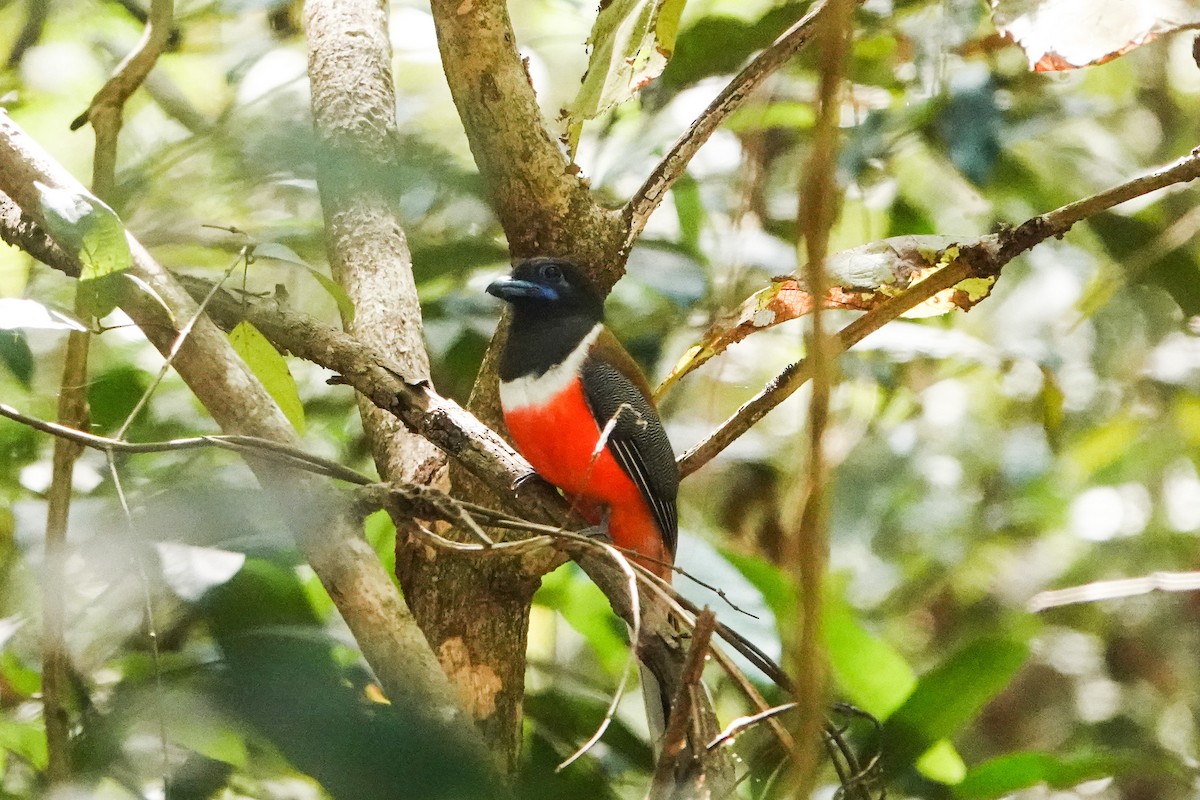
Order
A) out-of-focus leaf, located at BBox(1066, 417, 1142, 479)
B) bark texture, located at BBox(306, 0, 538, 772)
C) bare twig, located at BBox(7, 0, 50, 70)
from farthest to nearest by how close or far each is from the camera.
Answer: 1. out-of-focus leaf, located at BBox(1066, 417, 1142, 479)
2. bare twig, located at BBox(7, 0, 50, 70)
3. bark texture, located at BBox(306, 0, 538, 772)

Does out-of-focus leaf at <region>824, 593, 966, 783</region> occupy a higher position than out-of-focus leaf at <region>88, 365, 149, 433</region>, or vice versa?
out-of-focus leaf at <region>88, 365, 149, 433</region>

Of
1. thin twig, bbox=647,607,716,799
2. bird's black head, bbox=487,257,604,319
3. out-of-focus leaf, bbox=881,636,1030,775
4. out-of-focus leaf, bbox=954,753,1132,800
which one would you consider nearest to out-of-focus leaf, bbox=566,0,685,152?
thin twig, bbox=647,607,716,799

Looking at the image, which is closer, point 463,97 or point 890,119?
point 463,97

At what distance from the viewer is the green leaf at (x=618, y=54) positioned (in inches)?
59.0

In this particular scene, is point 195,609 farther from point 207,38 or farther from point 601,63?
point 207,38

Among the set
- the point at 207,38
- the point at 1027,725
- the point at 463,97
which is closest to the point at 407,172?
the point at 463,97

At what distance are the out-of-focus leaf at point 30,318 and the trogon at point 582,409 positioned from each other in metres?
1.08

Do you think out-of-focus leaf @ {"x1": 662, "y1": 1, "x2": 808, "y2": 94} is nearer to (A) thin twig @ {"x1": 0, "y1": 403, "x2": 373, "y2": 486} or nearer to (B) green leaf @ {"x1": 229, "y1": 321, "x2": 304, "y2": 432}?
(B) green leaf @ {"x1": 229, "y1": 321, "x2": 304, "y2": 432}

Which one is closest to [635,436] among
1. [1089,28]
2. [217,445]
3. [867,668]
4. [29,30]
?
[867,668]

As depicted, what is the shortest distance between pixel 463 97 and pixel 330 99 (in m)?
0.43

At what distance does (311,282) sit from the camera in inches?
118

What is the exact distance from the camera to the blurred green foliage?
137cm

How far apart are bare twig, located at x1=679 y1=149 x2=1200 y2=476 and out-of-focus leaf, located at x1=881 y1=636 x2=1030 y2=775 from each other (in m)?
0.68

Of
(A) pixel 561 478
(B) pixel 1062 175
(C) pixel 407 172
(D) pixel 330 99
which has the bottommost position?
(A) pixel 561 478
